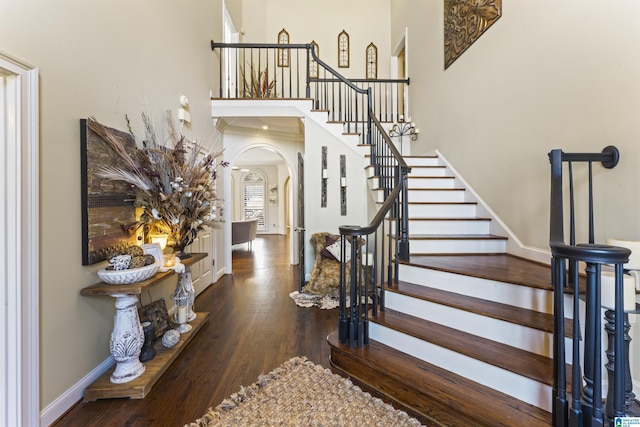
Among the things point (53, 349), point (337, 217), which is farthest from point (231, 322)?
point (337, 217)

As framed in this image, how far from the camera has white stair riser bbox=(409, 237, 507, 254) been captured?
270cm

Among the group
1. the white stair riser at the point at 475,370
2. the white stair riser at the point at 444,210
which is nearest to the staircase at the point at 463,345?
the white stair riser at the point at 475,370

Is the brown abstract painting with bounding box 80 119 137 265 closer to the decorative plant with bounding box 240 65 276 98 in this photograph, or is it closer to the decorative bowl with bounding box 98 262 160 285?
the decorative bowl with bounding box 98 262 160 285

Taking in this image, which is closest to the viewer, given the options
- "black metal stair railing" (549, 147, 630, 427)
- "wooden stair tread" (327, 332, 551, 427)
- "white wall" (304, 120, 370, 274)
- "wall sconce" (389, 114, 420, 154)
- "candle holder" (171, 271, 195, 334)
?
"black metal stair railing" (549, 147, 630, 427)

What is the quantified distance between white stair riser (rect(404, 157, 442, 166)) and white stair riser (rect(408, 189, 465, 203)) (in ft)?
2.54

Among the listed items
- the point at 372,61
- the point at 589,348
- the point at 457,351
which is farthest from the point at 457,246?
the point at 372,61

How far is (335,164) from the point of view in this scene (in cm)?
415

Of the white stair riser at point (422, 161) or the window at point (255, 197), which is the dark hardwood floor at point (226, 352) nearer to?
the white stair riser at point (422, 161)

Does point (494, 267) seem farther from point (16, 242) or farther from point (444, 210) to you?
point (16, 242)

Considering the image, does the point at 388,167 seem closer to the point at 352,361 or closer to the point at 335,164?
the point at 335,164

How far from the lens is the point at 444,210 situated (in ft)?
10.7

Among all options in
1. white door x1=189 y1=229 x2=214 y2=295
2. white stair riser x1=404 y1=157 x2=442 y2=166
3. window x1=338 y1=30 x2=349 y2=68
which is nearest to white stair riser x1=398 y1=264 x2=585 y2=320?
white stair riser x1=404 y1=157 x2=442 y2=166

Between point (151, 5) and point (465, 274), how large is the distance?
3.56 m

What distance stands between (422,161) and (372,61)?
148 inches
